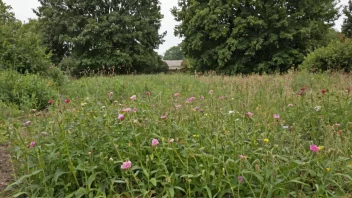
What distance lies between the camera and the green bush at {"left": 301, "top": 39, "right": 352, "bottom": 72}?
9180 mm

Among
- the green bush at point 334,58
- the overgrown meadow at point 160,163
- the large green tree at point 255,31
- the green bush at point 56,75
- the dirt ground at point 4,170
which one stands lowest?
the dirt ground at point 4,170

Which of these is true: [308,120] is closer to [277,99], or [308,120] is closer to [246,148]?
[277,99]

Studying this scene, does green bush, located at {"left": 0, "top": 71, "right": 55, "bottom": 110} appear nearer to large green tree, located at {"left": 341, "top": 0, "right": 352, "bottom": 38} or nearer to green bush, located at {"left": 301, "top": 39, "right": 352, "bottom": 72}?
green bush, located at {"left": 301, "top": 39, "right": 352, "bottom": 72}

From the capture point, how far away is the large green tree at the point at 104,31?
21141 millimetres

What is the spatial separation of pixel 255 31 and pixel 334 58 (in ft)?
29.8

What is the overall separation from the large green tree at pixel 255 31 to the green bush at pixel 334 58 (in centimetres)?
727

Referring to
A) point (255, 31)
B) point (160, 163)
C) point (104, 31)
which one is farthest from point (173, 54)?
point (160, 163)

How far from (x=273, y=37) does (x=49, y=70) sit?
13305mm

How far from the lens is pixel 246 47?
17500 millimetres

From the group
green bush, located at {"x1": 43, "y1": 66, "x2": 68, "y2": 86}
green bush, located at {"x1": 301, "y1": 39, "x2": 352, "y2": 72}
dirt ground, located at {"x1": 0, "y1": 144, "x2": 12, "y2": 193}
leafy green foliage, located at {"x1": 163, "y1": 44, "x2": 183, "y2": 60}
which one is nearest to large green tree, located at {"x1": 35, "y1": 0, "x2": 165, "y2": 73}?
green bush, located at {"x1": 43, "y1": 66, "x2": 68, "y2": 86}

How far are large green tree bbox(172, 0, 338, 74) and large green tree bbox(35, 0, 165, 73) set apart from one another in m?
4.67

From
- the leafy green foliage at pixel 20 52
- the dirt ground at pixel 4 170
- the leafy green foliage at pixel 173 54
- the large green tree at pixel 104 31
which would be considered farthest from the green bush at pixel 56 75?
the leafy green foliage at pixel 173 54

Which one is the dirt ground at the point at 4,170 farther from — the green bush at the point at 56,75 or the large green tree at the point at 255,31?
the large green tree at the point at 255,31

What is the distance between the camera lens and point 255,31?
17766mm
